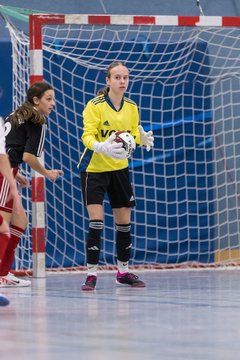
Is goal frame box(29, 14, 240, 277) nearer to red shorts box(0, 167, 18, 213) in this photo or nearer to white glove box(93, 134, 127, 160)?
red shorts box(0, 167, 18, 213)

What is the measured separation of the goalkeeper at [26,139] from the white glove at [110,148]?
598mm

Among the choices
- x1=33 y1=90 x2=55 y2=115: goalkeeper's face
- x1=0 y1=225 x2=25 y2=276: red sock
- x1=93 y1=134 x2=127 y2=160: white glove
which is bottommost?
x1=0 y1=225 x2=25 y2=276: red sock

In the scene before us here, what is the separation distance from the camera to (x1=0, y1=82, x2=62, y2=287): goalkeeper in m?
8.16

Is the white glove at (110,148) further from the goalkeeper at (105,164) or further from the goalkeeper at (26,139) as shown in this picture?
the goalkeeper at (26,139)

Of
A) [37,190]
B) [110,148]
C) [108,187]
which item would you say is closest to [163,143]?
[37,190]

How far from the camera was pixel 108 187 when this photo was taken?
820cm

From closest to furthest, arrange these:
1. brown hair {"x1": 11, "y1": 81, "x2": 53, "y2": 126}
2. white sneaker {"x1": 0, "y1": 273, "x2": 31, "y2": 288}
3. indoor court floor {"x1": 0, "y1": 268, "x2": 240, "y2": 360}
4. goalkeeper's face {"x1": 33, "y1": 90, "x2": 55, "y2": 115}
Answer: indoor court floor {"x1": 0, "y1": 268, "x2": 240, "y2": 360} → brown hair {"x1": 11, "y1": 81, "x2": 53, "y2": 126} → goalkeeper's face {"x1": 33, "y1": 90, "x2": 55, "y2": 115} → white sneaker {"x1": 0, "y1": 273, "x2": 31, "y2": 288}

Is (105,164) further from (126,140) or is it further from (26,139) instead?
(26,139)

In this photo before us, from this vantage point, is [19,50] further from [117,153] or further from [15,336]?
[15,336]

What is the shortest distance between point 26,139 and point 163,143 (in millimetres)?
3169

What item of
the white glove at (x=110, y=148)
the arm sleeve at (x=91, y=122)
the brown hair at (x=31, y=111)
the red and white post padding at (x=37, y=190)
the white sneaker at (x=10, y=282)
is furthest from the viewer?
the red and white post padding at (x=37, y=190)

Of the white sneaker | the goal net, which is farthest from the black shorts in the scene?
the goal net

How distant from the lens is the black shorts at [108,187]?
8.01m

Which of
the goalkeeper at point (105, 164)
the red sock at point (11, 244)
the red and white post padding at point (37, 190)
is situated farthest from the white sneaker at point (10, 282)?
the red and white post padding at point (37, 190)
